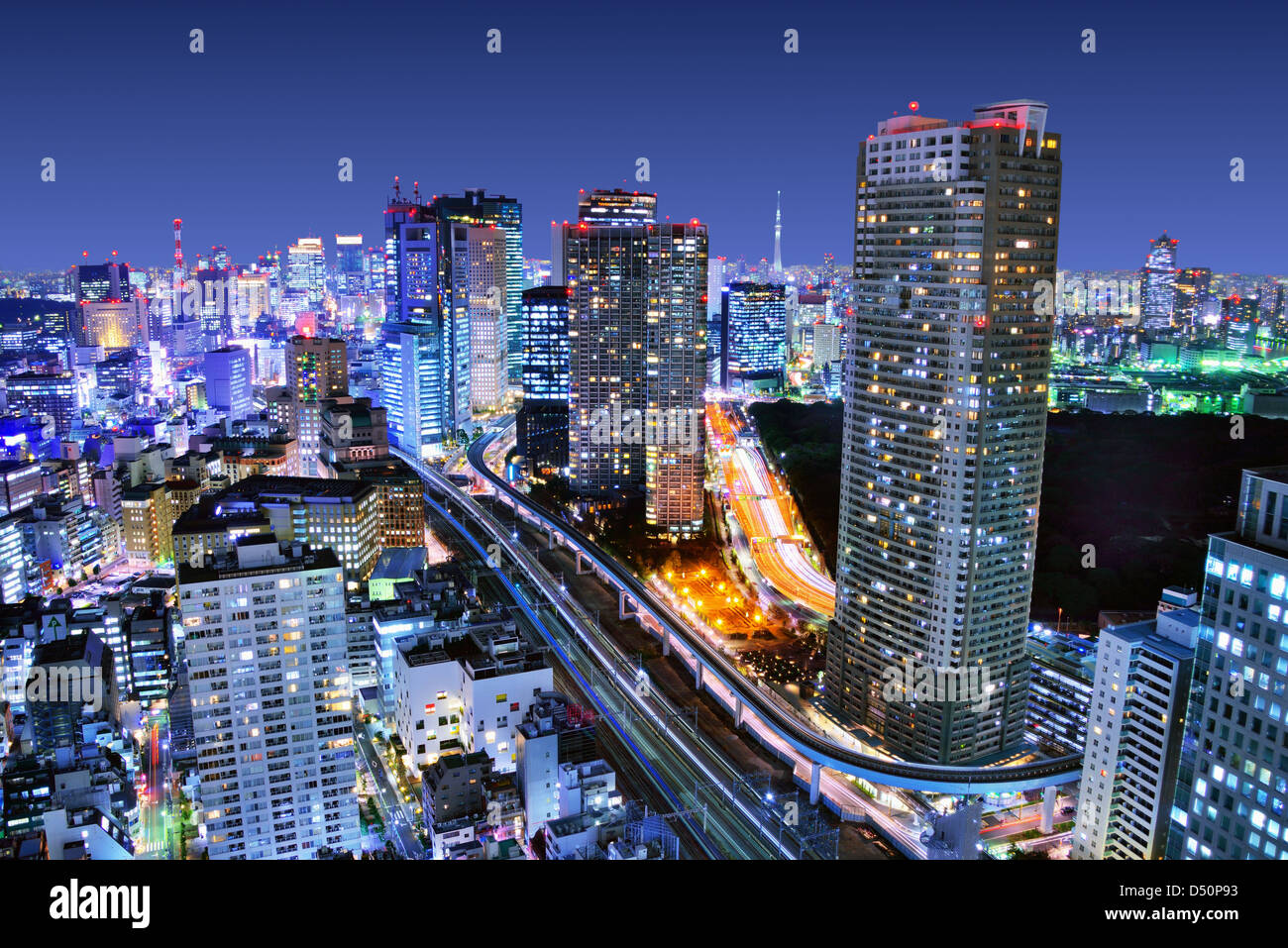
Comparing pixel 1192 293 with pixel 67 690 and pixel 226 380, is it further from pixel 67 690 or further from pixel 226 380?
pixel 67 690

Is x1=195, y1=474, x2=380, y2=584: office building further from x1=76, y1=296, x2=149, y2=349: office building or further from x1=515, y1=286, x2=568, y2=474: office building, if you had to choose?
x1=76, y1=296, x2=149, y2=349: office building

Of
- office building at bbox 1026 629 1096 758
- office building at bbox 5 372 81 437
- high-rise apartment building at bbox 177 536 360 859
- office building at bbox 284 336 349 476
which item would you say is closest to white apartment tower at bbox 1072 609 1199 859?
office building at bbox 1026 629 1096 758

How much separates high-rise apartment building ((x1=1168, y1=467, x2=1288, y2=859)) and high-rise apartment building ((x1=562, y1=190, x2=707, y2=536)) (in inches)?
729

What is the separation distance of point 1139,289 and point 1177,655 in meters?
44.4

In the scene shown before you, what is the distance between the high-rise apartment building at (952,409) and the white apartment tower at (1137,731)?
2794 mm

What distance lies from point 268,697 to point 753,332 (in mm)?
40971

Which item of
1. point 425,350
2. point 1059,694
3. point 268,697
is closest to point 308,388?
point 425,350

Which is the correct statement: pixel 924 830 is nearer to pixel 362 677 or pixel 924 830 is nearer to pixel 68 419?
pixel 362 677

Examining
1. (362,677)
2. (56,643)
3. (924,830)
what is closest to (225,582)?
(362,677)

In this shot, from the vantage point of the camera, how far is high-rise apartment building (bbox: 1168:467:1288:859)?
686cm

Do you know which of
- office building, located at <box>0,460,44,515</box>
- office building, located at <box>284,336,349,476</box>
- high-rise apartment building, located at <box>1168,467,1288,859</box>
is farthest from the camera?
office building, located at <box>284,336,349,476</box>

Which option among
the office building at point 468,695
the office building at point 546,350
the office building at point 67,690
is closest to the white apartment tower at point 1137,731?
the office building at point 468,695

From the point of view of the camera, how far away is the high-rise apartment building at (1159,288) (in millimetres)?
45844

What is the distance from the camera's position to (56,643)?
16.6m
